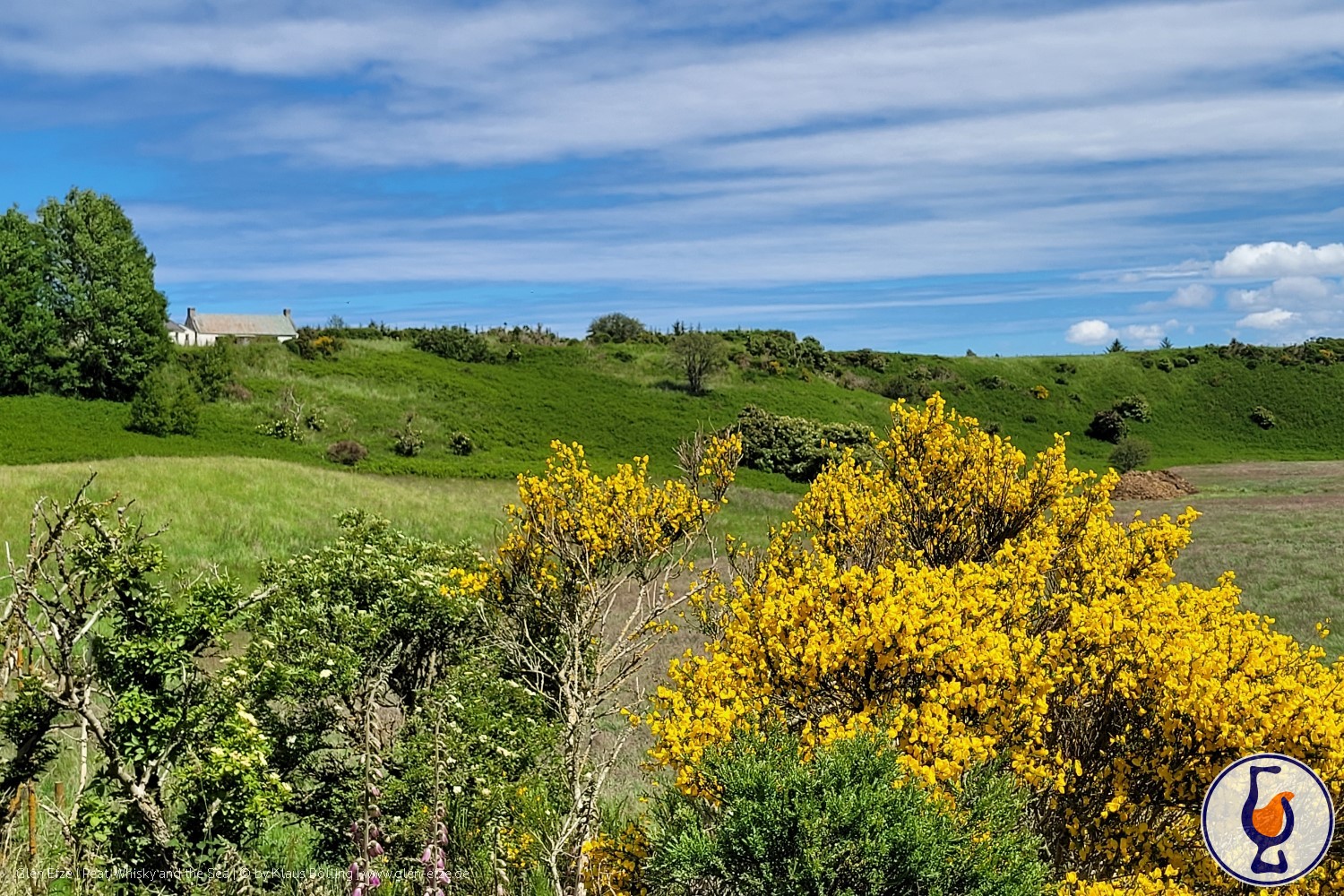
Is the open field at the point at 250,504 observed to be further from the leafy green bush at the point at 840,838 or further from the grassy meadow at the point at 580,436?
the leafy green bush at the point at 840,838

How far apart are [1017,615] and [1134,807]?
256 cm

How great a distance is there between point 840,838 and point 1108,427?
104855mm

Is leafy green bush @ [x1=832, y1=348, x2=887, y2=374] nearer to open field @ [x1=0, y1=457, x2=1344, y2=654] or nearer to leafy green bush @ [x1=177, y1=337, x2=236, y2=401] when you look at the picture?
open field @ [x1=0, y1=457, x2=1344, y2=654]

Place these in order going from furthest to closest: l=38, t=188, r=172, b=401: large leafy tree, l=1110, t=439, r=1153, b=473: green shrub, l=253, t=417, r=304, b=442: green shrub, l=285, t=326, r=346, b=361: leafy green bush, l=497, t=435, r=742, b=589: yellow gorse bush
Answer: l=1110, t=439, r=1153, b=473: green shrub
l=285, t=326, r=346, b=361: leafy green bush
l=38, t=188, r=172, b=401: large leafy tree
l=253, t=417, r=304, b=442: green shrub
l=497, t=435, r=742, b=589: yellow gorse bush

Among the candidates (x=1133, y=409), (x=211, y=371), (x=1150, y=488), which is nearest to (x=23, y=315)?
(x=211, y=371)

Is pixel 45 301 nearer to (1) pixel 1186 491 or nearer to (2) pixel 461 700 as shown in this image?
(2) pixel 461 700

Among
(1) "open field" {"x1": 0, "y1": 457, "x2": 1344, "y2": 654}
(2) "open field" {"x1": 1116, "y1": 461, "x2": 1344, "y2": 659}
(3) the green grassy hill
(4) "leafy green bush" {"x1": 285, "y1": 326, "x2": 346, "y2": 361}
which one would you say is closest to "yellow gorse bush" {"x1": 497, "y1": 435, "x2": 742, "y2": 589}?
(1) "open field" {"x1": 0, "y1": 457, "x2": 1344, "y2": 654}

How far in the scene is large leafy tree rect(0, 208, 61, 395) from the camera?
67.4m

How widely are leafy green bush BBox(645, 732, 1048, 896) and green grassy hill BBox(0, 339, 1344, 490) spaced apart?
123 ft

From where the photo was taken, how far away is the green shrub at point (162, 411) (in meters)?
62.2

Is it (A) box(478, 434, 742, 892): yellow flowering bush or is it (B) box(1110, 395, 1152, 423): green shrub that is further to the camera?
(B) box(1110, 395, 1152, 423): green shrub

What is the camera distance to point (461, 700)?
528 inches

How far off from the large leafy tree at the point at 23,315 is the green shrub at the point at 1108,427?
9782 centimetres

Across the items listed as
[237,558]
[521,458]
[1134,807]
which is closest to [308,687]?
[1134,807]
